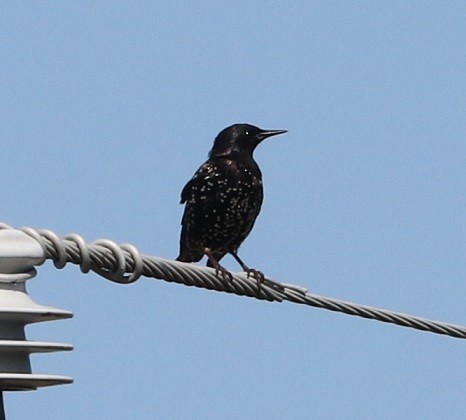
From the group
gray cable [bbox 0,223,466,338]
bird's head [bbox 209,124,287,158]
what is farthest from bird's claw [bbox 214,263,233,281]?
bird's head [bbox 209,124,287,158]

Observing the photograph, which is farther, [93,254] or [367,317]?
[367,317]

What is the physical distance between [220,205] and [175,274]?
9.89ft

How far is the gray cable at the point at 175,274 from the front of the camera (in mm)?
3307

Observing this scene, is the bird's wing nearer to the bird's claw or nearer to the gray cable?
Answer: the gray cable

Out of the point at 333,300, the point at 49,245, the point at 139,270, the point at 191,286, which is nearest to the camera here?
the point at 49,245

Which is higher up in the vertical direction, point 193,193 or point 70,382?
point 193,193

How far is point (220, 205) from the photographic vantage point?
686 centimetres

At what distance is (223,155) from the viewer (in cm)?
720

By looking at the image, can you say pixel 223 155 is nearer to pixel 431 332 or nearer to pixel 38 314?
pixel 431 332

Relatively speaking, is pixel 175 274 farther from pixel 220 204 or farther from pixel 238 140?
pixel 238 140

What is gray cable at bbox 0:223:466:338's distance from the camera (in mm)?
3307

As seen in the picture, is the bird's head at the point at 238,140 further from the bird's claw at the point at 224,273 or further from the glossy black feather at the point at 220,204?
the bird's claw at the point at 224,273

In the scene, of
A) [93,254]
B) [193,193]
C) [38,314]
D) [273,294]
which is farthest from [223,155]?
[38,314]

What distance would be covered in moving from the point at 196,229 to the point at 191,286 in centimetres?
293
